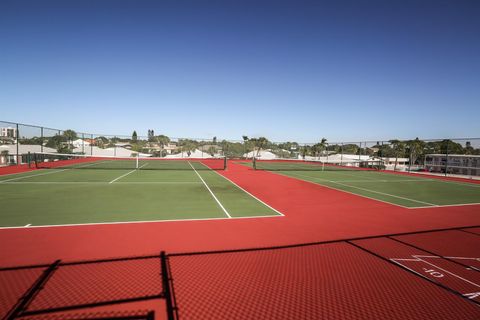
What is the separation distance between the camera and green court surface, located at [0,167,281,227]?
8922mm

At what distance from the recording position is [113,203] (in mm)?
11219

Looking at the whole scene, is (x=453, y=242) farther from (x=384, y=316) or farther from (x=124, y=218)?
(x=124, y=218)

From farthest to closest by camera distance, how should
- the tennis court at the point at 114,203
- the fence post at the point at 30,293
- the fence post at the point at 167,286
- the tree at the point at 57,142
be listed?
the tree at the point at 57,142, the tennis court at the point at 114,203, the fence post at the point at 167,286, the fence post at the point at 30,293

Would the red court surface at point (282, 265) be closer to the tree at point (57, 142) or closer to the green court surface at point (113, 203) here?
the green court surface at point (113, 203)

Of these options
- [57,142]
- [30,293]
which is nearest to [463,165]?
[30,293]

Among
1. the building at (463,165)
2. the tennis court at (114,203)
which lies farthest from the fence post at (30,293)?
the building at (463,165)

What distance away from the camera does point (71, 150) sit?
136 feet

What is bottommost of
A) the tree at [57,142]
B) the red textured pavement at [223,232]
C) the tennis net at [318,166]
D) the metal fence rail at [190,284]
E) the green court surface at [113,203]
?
the metal fence rail at [190,284]

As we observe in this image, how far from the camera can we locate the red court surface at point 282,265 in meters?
4.27

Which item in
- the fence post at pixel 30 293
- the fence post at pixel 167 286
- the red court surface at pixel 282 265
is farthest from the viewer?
the red court surface at pixel 282 265

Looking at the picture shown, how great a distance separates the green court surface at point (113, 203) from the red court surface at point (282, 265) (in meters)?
0.99

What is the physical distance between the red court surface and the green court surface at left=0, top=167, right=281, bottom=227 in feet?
3.24

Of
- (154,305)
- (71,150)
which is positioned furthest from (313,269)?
(71,150)

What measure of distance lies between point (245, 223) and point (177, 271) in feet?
12.5
